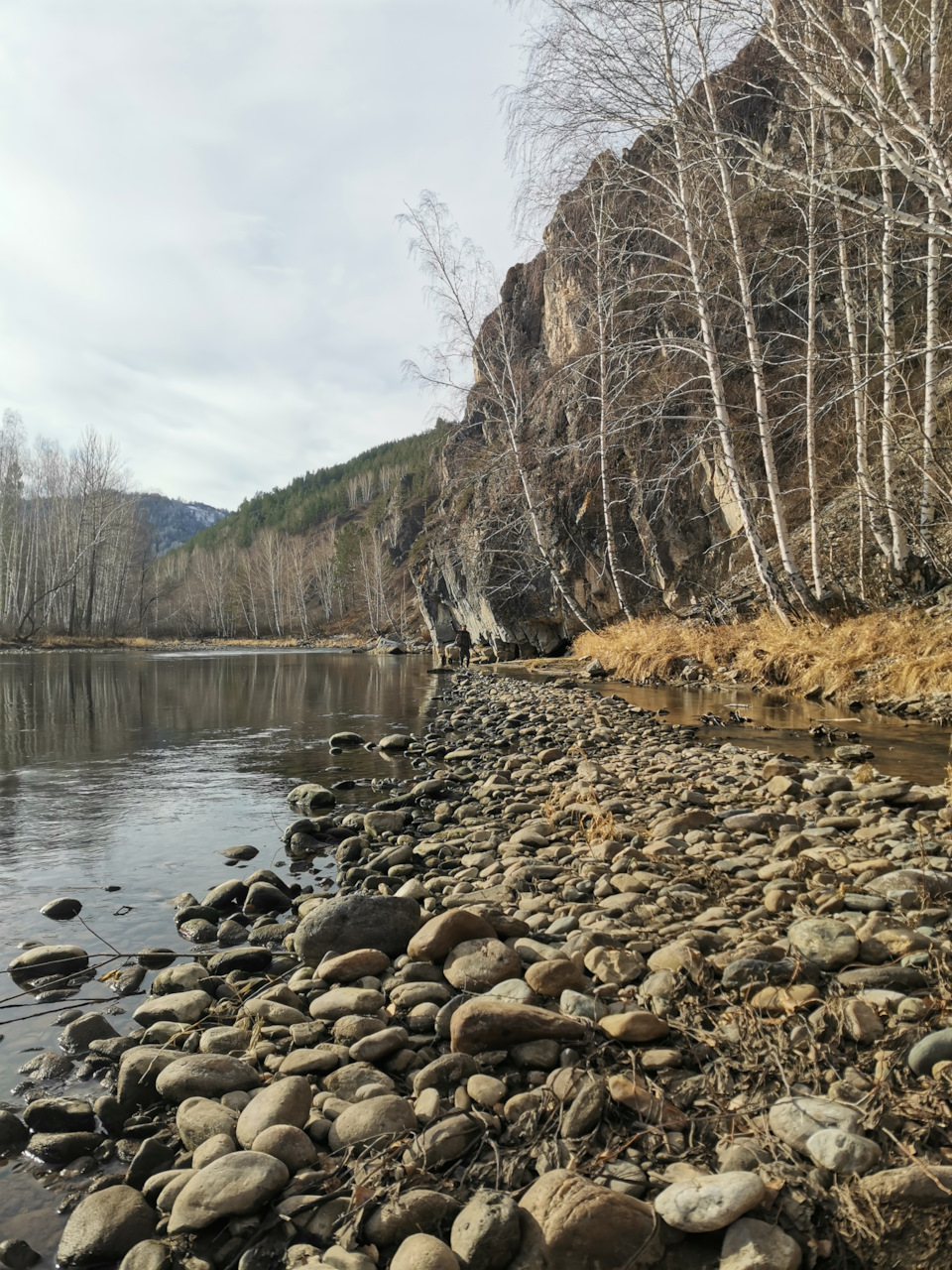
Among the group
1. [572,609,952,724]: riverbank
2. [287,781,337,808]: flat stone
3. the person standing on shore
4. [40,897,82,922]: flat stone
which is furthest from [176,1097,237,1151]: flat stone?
the person standing on shore

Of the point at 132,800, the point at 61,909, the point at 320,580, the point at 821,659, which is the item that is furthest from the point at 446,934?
the point at 320,580

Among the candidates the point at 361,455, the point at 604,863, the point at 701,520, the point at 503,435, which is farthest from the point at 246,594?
the point at 604,863

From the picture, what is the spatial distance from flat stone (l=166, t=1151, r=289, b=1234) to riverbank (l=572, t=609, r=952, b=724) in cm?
843

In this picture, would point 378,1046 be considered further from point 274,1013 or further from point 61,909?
point 61,909

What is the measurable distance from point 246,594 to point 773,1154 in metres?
84.5

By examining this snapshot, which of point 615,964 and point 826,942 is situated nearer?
point 826,942

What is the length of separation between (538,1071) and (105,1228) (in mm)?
1197

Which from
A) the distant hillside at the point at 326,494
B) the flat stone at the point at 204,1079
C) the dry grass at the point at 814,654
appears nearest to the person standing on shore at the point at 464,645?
the dry grass at the point at 814,654

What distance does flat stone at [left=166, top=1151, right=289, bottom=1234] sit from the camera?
179cm

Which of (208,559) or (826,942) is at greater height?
(208,559)

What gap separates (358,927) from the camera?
327 centimetres

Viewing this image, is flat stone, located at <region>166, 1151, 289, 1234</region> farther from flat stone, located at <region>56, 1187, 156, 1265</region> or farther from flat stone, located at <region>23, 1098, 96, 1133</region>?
flat stone, located at <region>23, 1098, 96, 1133</region>

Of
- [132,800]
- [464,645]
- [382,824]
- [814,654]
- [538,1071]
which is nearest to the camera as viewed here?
[538,1071]

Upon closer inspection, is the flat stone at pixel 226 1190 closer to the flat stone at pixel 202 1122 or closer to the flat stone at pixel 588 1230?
the flat stone at pixel 202 1122
